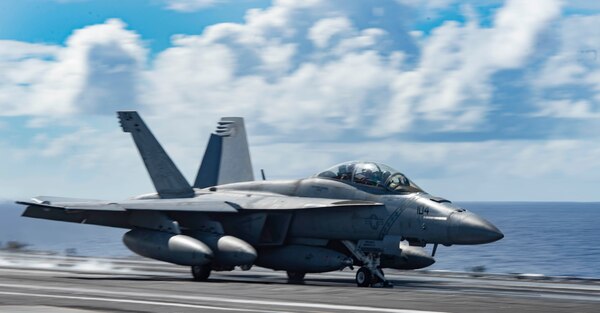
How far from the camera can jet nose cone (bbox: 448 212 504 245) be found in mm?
21469

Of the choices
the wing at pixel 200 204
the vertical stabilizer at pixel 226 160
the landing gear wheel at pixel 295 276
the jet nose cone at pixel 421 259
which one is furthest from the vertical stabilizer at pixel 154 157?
the jet nose cone at pixel 421 259

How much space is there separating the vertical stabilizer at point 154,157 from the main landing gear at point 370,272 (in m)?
7.63

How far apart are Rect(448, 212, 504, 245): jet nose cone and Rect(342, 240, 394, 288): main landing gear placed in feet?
6.80

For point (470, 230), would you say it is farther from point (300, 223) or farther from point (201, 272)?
point (201, 272)

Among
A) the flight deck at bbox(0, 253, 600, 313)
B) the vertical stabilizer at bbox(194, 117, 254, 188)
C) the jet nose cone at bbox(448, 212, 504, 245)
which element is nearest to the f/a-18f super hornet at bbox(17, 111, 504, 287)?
the jet nose cone at bbox(448, 212, 504, 245)

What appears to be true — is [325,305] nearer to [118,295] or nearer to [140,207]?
[118,295]

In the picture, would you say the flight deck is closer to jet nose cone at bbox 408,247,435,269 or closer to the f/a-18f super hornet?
jet nose cone at bbox 408,247,435,269

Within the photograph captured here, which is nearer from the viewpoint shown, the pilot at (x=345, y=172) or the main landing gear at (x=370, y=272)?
the main landing gear at (x=370, y=272)

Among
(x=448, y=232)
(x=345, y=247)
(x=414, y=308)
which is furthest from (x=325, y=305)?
(x=345, y=247)

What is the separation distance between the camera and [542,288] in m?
23.6

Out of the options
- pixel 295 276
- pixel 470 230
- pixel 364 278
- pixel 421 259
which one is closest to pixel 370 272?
pixel 364 278

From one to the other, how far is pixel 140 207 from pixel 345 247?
577 cm

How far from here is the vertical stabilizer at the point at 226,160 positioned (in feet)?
109

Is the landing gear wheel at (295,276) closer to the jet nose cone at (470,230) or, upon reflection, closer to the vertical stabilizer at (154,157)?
the jet nose cone at (470,230)
